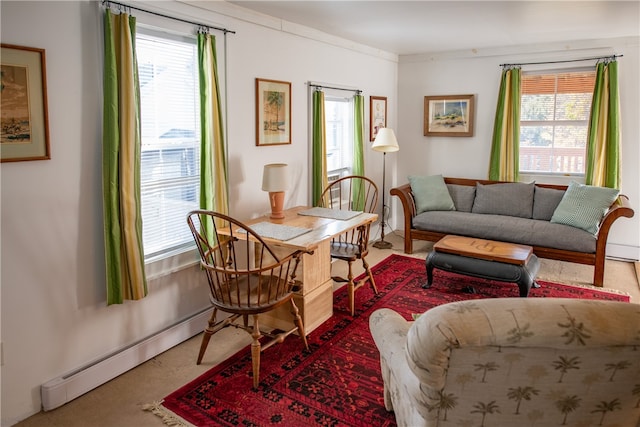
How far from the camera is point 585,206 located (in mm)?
4703

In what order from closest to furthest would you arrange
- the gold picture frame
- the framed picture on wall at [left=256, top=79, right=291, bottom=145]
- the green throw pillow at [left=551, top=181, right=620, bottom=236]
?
1. the gold picture frame
2. the framed picture on wall at [left=256, top=79, right=291, bottom=145]
3. the green throw pillow at [left=551, top=181, right=620, bottom=236]

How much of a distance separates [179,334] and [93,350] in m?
0.61

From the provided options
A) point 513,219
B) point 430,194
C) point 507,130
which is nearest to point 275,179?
point 430,194

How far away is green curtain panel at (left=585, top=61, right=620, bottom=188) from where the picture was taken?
505 cm

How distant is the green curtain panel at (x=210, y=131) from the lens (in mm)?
3334

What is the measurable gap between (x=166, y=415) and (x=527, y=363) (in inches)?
73.1

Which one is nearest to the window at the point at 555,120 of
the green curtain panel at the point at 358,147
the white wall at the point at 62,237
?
the green curtain panel at the point at 358,147

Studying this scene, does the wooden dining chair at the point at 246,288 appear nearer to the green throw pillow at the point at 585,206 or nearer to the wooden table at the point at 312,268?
the wooden table at the point at 312,268

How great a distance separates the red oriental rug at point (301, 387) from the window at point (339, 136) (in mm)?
1937

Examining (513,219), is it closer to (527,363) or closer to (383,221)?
(383,221)

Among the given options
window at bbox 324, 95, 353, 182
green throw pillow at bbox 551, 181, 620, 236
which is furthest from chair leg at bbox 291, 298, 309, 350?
green throw pillow at bbox 551, 181, 620, 236

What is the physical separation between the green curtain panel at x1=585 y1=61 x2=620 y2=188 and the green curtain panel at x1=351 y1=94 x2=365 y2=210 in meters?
2.47

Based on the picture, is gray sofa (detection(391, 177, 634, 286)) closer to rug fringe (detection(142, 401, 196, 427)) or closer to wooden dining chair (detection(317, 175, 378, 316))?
wooden dining chair (detection(317, 175, 378, 316))

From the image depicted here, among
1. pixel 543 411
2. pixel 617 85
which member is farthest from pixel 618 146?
pixel 543 411
